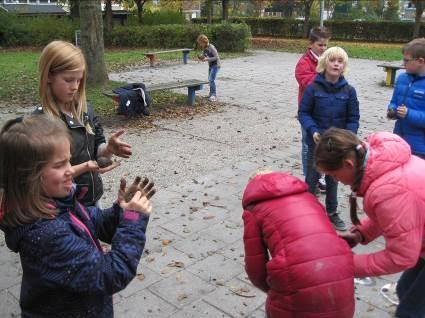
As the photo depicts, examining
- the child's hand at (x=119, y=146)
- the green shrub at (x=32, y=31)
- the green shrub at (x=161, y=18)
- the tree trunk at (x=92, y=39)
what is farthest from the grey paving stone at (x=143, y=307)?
the green shrub at (x=161, y=18)

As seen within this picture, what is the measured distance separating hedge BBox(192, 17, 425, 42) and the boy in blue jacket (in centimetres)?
2747

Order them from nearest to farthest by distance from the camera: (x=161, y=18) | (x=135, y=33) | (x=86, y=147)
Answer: (x=86, y=147), (x=135, y=33), (x=161, y=18)

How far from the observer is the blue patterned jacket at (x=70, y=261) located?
1659mm

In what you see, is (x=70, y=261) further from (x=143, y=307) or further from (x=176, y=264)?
(x=176, y=264)

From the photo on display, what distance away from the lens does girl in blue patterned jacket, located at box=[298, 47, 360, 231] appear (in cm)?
439

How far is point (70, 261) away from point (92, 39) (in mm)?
10424

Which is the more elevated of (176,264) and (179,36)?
(179,36)

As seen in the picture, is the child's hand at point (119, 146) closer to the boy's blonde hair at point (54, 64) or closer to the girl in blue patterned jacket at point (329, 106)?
the boy's blonde hair at point (54, 64)

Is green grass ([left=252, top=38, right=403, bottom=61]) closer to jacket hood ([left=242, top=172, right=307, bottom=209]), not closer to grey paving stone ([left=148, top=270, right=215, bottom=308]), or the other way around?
grey paving stone ([left=148, top=270, right=215, bottom=308])

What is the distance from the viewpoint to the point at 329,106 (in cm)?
442

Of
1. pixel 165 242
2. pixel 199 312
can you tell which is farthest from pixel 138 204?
pixel 165 242

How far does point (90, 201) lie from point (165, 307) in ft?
3.00

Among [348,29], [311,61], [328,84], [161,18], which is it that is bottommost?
[328,84]

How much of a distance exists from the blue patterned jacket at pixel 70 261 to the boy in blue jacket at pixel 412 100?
3.30 metres
